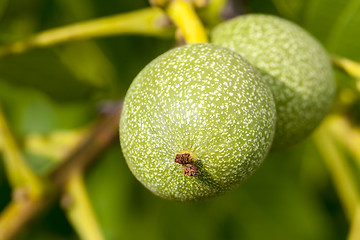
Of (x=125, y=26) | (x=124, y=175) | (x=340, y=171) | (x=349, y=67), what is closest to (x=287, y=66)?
(x=349, y=67)

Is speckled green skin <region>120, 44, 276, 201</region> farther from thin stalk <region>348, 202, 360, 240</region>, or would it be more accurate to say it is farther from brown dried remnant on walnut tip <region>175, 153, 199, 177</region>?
thin stalk <region>348, 202, 360, 240</region>

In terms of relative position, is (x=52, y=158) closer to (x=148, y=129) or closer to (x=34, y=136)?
(x=34, y=136)

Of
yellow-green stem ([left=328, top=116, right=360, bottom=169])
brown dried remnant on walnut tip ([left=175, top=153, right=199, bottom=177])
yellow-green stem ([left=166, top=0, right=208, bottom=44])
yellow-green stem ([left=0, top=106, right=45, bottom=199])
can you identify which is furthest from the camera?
yellow-green stem ([left=328, top=116, right=360, bottom=169])

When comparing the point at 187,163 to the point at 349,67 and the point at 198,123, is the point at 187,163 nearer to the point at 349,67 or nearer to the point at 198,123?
the point at 198,123

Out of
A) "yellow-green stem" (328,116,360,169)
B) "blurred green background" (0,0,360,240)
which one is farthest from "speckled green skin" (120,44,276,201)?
"blurred green background" (0,0,360,240)

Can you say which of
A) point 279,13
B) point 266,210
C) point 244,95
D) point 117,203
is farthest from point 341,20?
point 117,203
